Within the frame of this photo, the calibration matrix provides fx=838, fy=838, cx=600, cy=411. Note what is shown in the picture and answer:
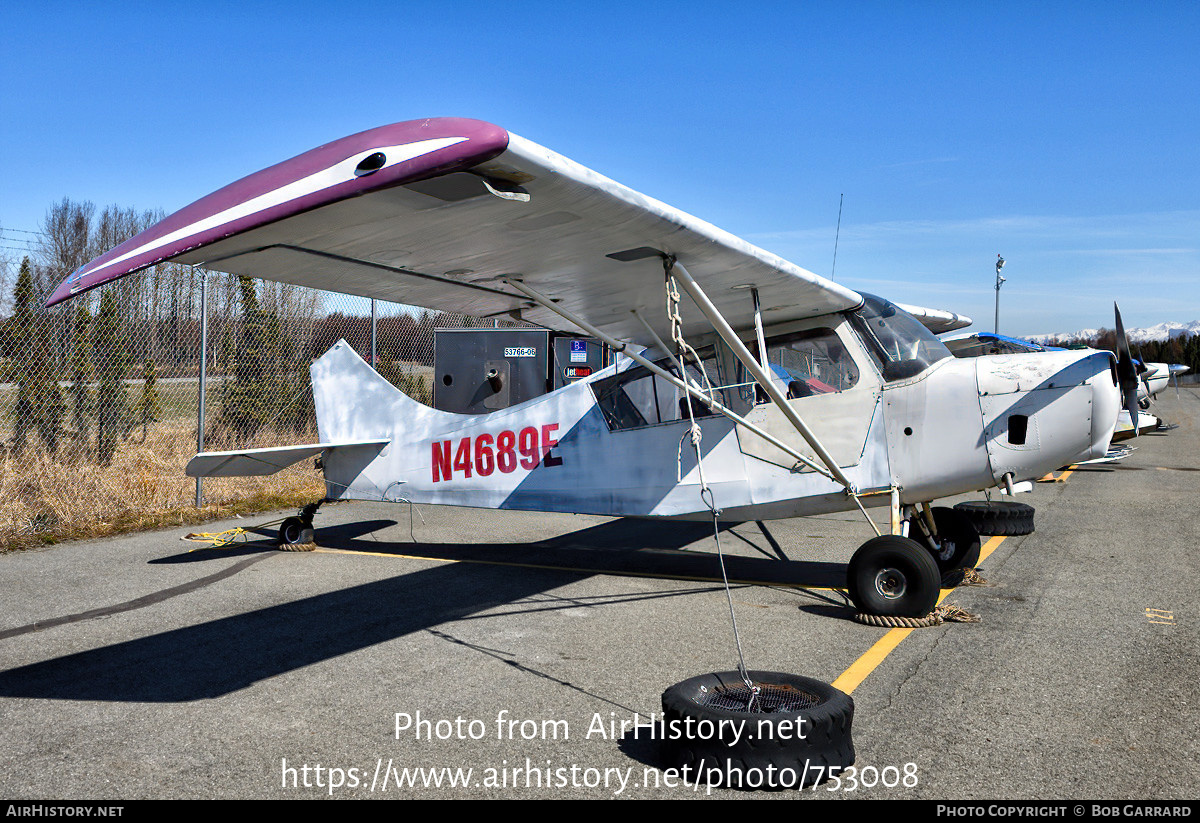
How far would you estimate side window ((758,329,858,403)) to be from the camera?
252 inches

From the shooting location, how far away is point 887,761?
11.2ft

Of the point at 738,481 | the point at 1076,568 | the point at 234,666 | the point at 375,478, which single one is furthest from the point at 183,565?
the point at 1076,568

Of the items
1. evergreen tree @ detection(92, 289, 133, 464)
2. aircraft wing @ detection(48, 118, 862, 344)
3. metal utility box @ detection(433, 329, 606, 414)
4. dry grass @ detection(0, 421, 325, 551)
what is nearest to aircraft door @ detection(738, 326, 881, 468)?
aircraft wing @ detection(48, 118, 862, 344)

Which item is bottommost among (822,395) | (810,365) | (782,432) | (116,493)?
(116,493)

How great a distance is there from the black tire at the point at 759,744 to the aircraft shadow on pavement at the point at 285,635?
8.17 ft

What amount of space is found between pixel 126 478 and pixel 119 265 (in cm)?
879

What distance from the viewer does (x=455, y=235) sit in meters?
3.96

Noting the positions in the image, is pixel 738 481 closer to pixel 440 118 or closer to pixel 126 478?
pixel 440 118

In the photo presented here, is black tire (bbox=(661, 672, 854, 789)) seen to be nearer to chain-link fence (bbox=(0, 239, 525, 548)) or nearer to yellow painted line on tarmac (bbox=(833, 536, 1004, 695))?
yellow painted line on tarmac (bbox=(833, 536, 1004, 695))

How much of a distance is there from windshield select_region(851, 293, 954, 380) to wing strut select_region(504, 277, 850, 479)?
891 mm

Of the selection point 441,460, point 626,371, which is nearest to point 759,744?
point 626,371

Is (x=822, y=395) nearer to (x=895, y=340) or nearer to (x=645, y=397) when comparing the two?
(x=895, y=340)

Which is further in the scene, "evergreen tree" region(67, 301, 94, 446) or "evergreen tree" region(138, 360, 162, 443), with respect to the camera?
"evergreen tree" region(138, 360, 162, 443)

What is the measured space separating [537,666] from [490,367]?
9828mm
